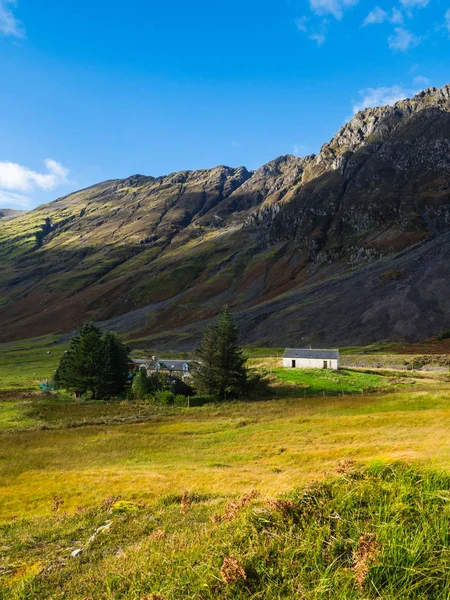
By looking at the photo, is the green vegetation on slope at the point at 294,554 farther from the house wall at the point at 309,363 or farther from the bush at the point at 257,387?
the house wall at the point at 309,363

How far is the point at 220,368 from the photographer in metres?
69.9

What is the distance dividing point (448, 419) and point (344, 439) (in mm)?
13233

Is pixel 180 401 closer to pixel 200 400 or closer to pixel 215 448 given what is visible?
pixel 200 400

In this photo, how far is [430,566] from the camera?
5648mm

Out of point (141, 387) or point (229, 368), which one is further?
point (141, 387)

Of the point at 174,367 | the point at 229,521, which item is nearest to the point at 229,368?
the point at 174,367

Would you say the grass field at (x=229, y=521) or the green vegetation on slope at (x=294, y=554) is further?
the grass field at (x=229, y=521)

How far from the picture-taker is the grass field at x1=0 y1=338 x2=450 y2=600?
19.7 ft

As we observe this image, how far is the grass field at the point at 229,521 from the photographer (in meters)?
6.02

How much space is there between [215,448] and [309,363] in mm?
56429

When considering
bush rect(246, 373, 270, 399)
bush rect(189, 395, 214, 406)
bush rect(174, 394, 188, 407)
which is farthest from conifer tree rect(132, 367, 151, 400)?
bush rect(246, 373, 270, 399)

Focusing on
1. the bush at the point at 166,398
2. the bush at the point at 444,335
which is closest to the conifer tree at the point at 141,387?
the bush at the point at 166,398

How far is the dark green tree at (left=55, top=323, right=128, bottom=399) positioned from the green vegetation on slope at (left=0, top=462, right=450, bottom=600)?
6696 centimetres

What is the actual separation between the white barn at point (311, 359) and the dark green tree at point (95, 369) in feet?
133
